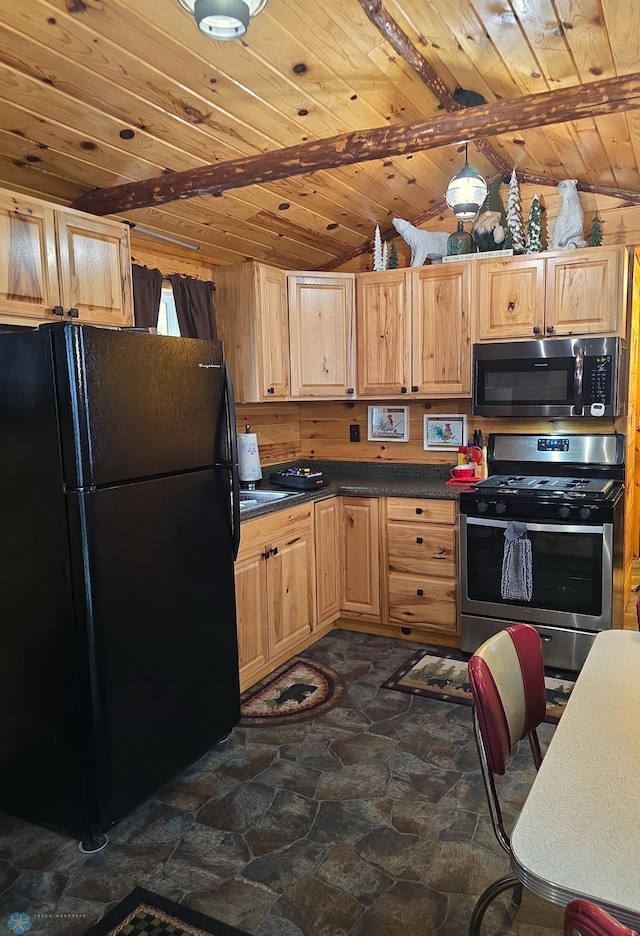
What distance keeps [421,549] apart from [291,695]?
1.11 m

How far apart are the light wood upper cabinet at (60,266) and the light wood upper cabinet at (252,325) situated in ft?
3.19

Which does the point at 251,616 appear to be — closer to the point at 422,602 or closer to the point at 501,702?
the point at 422,602

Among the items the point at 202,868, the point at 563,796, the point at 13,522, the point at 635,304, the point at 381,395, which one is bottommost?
the point at 202,868

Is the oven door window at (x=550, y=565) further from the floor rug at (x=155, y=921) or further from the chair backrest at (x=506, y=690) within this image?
the floor rug at (x=155, y=921)

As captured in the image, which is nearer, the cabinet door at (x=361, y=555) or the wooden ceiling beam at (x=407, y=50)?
the wooden ceiling beam at (x=407, y=50)

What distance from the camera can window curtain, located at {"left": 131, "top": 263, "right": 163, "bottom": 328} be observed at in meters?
3.38

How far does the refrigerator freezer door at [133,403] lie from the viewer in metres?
2.02

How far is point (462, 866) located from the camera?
6.70 feet

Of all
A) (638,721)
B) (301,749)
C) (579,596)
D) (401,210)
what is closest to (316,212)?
(401,210)

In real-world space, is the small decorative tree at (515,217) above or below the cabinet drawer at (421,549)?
above

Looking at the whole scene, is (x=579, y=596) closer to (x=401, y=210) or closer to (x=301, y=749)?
(x=301, y=749)

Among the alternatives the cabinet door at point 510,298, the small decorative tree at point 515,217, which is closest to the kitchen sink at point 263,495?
the cabinet door at point 510,298

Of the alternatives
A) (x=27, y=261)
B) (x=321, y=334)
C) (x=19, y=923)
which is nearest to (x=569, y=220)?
(x=321, y=334)

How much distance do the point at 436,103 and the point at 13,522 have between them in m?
2.40
